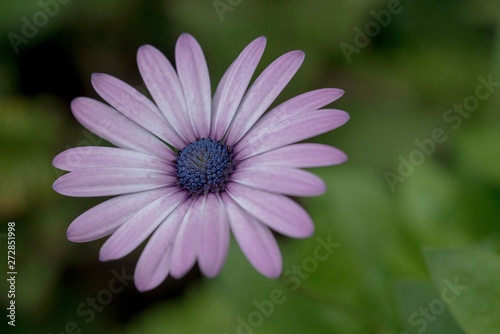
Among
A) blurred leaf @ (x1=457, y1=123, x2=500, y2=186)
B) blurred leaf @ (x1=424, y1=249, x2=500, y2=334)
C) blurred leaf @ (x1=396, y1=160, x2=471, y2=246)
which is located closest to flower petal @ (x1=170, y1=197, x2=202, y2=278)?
blurred leaf @ (x1=424, y1=249, x2=500, y2=334)

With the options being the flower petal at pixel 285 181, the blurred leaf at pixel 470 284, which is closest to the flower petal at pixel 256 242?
the flower petal at pixel 285 181

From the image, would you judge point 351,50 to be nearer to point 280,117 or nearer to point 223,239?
point 280,117

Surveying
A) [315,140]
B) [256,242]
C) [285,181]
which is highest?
[285,181]

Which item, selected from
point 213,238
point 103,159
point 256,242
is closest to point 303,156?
point 256,242

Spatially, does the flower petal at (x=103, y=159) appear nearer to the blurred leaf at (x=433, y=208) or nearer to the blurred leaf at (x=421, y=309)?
the blurred leaf at (x=421, y=309)

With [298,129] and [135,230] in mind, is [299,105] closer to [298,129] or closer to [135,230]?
[298,129]

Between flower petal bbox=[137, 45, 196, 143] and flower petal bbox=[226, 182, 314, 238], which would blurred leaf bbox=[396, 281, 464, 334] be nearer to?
flower petal bbox=[226, 182, 314, 238]
